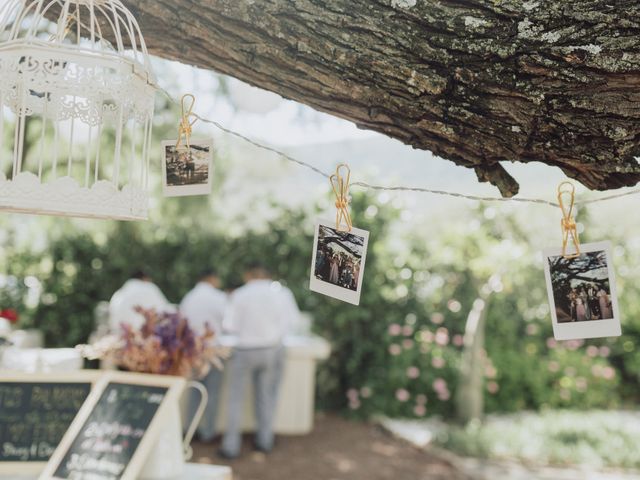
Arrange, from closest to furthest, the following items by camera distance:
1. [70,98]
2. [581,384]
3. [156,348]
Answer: [70,98] → [156,348] → [581,384]

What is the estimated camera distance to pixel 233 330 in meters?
5.48

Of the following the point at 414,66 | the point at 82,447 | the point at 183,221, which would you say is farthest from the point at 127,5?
the point at 183,221

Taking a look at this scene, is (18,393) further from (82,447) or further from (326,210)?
(326,210)

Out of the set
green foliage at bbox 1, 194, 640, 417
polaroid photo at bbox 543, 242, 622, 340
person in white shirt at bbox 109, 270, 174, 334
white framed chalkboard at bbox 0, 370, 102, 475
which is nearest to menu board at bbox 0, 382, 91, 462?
white framed chalkboard at bbox 0, 370, 102, 475

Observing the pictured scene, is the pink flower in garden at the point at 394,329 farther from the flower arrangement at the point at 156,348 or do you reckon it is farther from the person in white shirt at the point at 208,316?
the flower arrangement at the point at 156,348

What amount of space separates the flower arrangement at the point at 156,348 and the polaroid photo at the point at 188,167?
79cm

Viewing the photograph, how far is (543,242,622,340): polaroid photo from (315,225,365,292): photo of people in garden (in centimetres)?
47

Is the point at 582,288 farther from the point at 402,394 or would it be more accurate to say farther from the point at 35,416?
the point at 402,394

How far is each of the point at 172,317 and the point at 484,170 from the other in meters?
1.40

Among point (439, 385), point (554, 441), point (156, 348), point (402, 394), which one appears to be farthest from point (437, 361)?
point (156, 348)

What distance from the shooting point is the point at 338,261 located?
1.61 m

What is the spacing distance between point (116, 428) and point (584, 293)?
61.3 inches

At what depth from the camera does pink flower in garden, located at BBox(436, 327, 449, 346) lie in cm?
702

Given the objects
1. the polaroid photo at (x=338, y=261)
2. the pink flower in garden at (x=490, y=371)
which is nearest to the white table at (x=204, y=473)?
the polaroid photo at (x=338, y=261)
